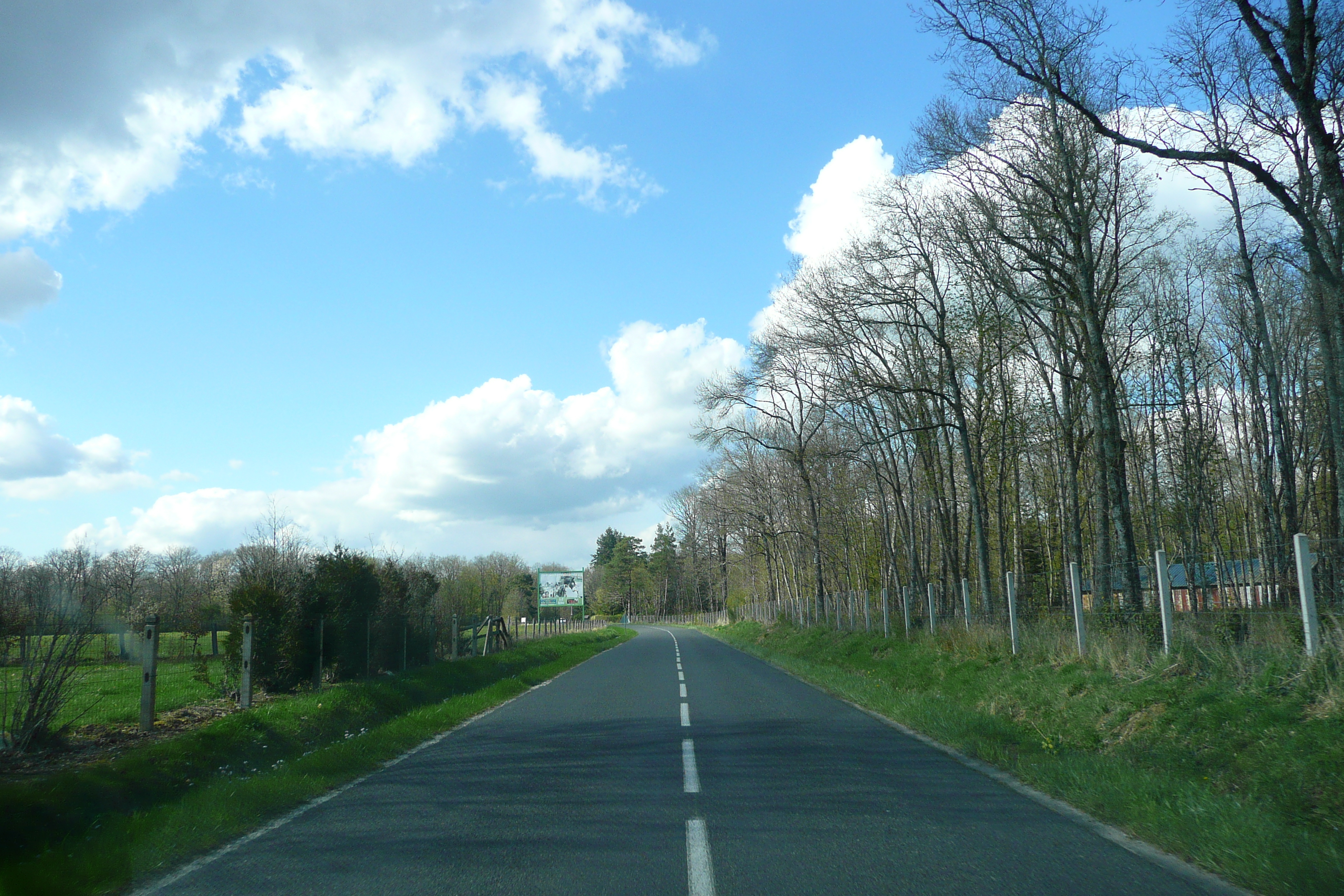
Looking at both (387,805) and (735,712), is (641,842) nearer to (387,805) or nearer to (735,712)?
(387,805)

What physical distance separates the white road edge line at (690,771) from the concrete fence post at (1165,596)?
6396mm

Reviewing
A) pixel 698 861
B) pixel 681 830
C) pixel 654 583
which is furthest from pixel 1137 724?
pixel 654 583

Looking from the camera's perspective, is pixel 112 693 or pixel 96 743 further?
pixel 112 693

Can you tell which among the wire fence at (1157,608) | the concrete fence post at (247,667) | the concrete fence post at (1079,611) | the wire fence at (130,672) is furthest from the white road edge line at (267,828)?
the concrete fence post at (1079,611)

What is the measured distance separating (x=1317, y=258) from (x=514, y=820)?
1377 cm

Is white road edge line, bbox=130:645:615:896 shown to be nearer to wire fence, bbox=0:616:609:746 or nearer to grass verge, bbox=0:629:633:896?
grass verge, bbox=0:629:633:896

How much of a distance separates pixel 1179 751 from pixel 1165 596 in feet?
12.8

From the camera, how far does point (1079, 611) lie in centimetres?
1342

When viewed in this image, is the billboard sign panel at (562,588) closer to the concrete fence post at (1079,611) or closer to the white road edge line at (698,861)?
the concrete fence post at (1079,611)

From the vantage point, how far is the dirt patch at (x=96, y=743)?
29.3ft

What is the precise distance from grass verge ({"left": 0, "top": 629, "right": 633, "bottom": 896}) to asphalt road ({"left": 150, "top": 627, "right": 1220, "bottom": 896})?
20.3 inches

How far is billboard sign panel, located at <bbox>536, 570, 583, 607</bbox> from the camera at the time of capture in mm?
66625

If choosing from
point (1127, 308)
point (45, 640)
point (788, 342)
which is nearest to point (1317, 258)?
point (1127, 308)

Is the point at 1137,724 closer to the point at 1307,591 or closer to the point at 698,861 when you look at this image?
the point at 1307,591
